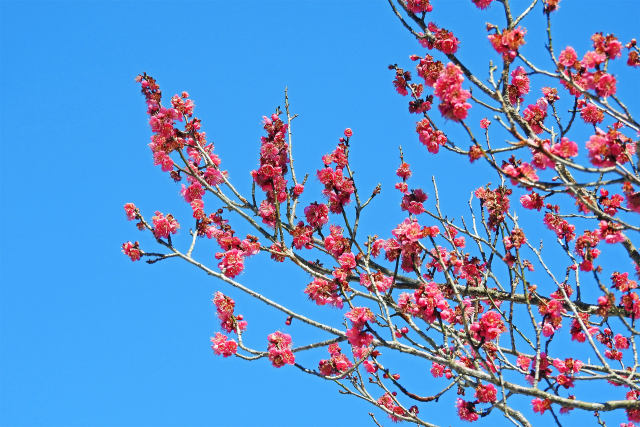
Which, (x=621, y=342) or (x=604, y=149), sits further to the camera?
(x=621, y=342)

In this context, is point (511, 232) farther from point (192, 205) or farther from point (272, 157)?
point (192, 205)

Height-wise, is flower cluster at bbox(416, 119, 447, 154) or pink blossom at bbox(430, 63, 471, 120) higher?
flower cluster at bbox(416, 119, 447, 154)

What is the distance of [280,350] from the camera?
5.13 m

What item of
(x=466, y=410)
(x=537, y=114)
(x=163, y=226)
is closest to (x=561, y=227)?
(x=537, y=114)

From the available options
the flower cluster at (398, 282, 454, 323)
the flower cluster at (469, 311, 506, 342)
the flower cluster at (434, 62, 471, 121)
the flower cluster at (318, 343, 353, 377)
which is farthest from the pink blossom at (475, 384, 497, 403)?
the flower cluster at (434, 62, 471, 121)

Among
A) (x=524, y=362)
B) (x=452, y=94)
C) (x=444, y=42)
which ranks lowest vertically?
(x=524, y=362)

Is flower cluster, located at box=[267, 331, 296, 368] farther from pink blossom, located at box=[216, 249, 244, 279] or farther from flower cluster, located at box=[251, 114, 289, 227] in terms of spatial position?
flower cluster, located at box=[251, 114, 289, 227]

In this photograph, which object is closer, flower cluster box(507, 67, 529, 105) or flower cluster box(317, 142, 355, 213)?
flower cluster box(317, 142, 355, 213)

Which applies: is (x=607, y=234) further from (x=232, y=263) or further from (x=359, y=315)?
(x=232, y=263)

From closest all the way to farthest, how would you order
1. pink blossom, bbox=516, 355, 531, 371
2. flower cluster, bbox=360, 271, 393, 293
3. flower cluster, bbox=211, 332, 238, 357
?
flower cluster, bbox=360, 271, 393, 293 < pink blossom, bbox=516, 355, 531, 371 < flower cluster, bbox=211, 332, 238, 357

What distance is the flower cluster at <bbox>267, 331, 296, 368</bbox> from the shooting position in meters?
5.13

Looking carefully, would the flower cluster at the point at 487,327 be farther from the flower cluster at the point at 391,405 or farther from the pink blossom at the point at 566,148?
the flower cluster at the point at 391,405

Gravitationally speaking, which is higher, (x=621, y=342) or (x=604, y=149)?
(x=621, y=342)

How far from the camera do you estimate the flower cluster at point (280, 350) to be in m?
5.13
